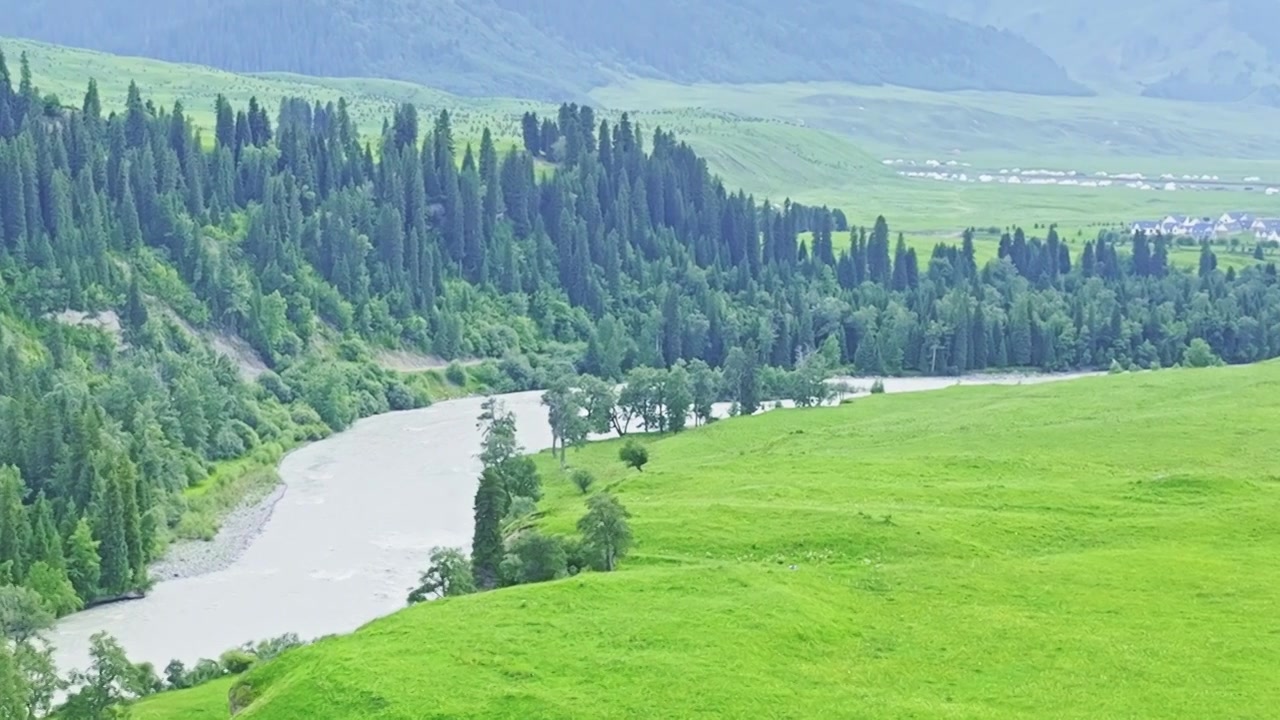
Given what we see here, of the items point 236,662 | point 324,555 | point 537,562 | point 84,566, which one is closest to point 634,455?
point 324,555

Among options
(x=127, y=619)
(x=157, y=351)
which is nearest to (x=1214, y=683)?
(x=127, y=619)

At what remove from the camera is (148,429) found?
6014 inches

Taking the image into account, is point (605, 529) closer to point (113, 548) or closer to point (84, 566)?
point (84, 566)

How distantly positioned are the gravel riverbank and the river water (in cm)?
84

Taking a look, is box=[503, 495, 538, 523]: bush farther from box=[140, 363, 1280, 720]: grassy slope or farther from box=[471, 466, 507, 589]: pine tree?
box=[471, 466, 507, 589]: pine tree

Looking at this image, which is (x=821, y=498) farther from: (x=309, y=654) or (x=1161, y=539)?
(x=309, y=654)

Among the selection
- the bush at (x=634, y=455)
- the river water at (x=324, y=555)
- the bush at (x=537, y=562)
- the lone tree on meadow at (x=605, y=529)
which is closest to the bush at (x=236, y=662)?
the river water at (x=324, y=555)

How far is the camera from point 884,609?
83875 millimetres

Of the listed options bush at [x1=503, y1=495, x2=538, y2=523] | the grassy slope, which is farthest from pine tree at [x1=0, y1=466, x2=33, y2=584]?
bush at [x1=503, y1=495, x2=538, y2=523]

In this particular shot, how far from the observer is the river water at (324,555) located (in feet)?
385

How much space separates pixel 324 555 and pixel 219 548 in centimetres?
959

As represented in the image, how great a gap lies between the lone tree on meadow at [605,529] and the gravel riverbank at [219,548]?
159 ft

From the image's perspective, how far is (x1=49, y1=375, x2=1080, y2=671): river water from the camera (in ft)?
385

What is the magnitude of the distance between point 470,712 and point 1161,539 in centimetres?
4583
